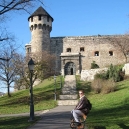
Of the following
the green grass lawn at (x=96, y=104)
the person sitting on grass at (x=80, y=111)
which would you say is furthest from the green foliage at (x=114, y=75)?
the person sitting on grass at (x=80, y=111)

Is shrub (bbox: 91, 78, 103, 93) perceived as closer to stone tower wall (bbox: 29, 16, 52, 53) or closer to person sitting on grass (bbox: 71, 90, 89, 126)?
person sitting on grass (bbox: 71, 90, 89, 126)

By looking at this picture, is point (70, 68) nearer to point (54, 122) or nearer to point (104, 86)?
point (104, 86)

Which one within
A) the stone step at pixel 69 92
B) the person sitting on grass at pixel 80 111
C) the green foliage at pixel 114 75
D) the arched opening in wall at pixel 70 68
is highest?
the arched opening in wall at pixel 70 68

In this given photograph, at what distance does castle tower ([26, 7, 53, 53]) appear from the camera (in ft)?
136

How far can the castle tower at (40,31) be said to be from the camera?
41344 mm

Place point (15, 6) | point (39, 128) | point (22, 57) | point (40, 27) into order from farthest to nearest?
point (40, 27) → point (22, 57) → point (15, 6) → point (39, 128)

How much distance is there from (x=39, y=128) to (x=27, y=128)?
18.6 inches

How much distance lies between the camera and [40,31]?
1646 inches

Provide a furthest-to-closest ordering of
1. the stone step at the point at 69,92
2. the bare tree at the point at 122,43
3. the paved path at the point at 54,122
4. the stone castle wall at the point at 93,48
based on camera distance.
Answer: the stone castle wall at the point at 93,48 < the bare tree at the point at 122,43 < the stone step at the point at 69,92 < the paved path at the point at 54,122

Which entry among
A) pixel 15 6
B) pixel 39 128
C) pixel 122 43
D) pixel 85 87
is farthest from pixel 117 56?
pixel 39 128

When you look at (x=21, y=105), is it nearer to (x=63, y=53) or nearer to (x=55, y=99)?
(x=55, y=99)

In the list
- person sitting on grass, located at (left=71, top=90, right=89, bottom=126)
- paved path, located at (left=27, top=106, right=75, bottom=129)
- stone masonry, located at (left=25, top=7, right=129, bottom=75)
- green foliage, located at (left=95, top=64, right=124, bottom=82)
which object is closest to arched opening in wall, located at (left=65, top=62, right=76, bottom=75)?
stone masonry, located at (left=25, top=7, right=129, bottom=75)

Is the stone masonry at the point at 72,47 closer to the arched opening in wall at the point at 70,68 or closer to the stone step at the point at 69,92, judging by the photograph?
the arched opening in wall at the point at 70,68

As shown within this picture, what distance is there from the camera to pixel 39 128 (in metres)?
8.84
